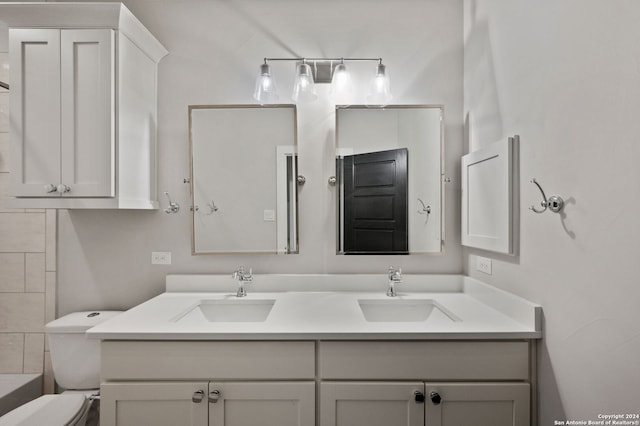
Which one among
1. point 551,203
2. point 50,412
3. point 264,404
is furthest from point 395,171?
point 50,412

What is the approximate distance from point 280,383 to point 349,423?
0.30m

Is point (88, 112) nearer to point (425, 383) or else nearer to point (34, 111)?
point (34, 111)

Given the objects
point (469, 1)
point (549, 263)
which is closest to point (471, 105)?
point (469, 1)

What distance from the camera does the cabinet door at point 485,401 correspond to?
3.91ft

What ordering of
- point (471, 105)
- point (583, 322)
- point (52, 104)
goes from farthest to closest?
point (471, 105)
point (52, 104)
point (583, 322)

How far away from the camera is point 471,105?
5.64 feet

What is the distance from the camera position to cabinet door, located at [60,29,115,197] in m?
1.42

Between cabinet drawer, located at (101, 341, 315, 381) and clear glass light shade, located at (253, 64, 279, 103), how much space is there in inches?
49.1

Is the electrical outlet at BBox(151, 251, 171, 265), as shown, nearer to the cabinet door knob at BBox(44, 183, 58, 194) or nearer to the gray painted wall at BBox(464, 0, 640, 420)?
the cabinet door knob at BBox(44, 183, 58, 194)

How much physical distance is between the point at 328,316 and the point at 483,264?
835 mm

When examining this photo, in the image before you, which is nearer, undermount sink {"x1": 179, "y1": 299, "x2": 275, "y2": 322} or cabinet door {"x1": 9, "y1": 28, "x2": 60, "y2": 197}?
cabinet door {"x1": 9, "y1": 28, "x2": 60, "y2": 197}

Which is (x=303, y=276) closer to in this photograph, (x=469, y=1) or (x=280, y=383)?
(x=280, y=383)

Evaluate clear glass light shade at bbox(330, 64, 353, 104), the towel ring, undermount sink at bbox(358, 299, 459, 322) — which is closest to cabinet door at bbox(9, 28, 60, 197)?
clear glass light shade at bbox(330, 64, 353, 104)

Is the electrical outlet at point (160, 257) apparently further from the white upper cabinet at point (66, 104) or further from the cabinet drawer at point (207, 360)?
the cabinet drawer at point (207, 360)
